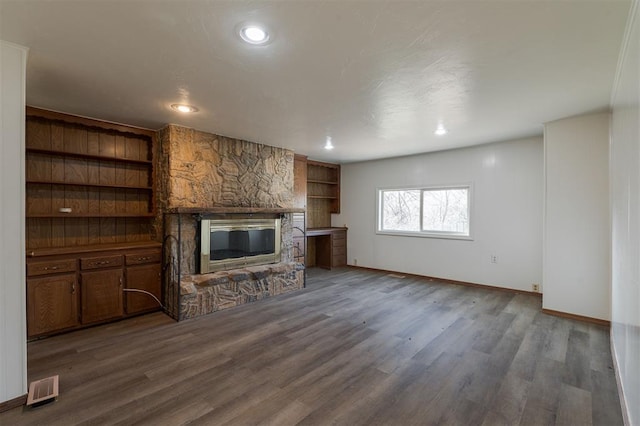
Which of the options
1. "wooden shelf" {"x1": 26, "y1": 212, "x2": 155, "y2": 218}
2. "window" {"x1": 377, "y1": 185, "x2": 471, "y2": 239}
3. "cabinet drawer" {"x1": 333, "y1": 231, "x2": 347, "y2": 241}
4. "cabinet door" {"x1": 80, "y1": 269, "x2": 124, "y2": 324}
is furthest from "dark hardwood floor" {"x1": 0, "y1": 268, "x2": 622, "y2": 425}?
"cabinet drawer" {"x1": 333, "y1": 231, "x2": 347, "y2": 241}

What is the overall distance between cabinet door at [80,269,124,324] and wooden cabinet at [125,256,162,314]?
0.33ft

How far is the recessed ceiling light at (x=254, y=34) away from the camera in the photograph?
1.80m

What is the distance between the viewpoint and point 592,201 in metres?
3.44

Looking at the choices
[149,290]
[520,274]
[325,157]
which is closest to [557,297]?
[520,274]

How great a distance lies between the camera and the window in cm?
539

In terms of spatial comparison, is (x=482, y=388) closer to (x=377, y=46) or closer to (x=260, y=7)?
(x=377, y=46)

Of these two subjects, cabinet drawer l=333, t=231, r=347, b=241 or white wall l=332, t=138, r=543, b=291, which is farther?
cabinet drawer l=333, t=231, r=347, b=241

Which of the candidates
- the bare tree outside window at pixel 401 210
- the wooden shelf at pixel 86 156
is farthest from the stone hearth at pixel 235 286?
the bare tree outside window at pixel 401 210

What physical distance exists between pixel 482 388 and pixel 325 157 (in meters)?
4.94

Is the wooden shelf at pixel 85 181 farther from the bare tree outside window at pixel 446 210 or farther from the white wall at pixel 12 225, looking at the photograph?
the bare tree outside window at pixel 446 210

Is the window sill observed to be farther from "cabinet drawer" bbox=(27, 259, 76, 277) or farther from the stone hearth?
"cabinet drawer" bbox=(27, 259, 76, 277)

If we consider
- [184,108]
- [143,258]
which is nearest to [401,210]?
[184,108]

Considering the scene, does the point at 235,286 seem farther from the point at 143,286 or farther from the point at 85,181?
the point at 85,181

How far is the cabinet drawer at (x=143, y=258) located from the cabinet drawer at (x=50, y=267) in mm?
540
